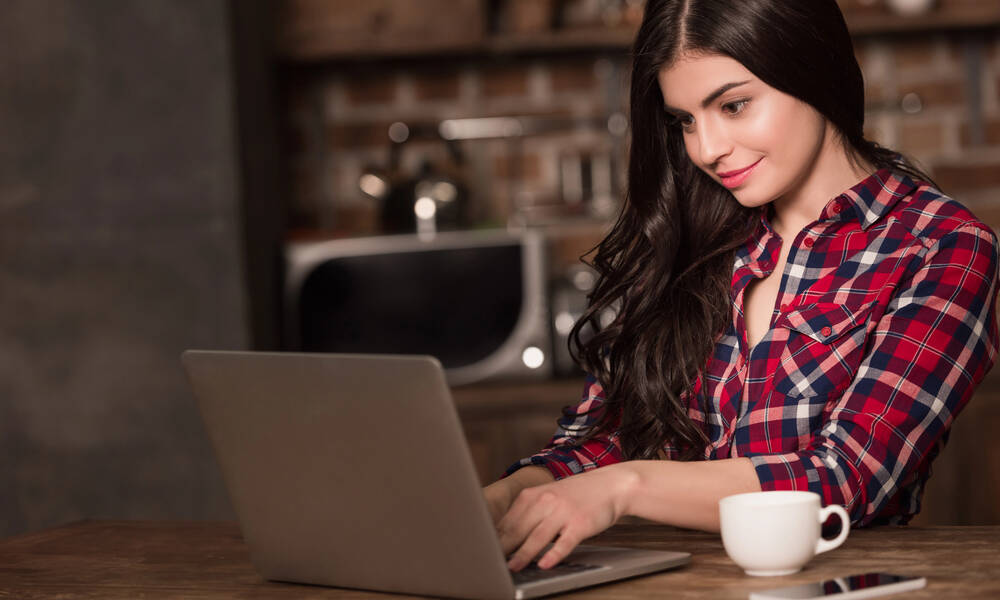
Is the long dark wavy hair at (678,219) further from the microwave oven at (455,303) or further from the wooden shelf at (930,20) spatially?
the wooden shelf at (930,20)

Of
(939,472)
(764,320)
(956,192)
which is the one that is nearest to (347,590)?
(764,320)

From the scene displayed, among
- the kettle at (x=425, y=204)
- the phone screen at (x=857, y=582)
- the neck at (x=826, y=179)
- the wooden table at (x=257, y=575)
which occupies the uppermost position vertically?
the neck at (x=826, y=179)

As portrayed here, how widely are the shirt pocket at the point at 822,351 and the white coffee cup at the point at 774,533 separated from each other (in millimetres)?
353

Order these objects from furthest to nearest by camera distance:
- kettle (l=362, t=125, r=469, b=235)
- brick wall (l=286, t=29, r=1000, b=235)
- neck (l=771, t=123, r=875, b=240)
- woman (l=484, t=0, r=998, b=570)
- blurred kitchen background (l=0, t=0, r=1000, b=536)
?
brick wall (l=286, t=29, r=1000, b=235), kettle (l=362, t=125, r=469, b=235), blurred kitchen background (l=0, t=0, r=1000, b=536), neck (l=771, t=123, r=875, b=240), woman (l=484, t=0, r=998, b=570)

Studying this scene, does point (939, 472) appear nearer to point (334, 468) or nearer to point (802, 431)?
point (802, 431)

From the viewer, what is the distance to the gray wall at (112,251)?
108 inches

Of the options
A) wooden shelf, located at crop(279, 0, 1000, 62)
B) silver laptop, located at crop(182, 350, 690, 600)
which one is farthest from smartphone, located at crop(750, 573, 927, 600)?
wooden shelf, located at crop(279, 0, 1000, 62)

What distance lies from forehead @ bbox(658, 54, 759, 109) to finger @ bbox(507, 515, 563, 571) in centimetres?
51

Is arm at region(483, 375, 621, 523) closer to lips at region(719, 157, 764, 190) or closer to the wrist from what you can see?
the wrist

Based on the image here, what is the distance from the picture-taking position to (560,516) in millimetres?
1081

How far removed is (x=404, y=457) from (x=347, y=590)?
169 mm

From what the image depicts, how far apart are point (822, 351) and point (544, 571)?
465mm

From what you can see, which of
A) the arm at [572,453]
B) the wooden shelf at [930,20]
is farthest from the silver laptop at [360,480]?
the wooden shelf at [930,20]

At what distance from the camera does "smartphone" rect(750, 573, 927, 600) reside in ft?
3.07
